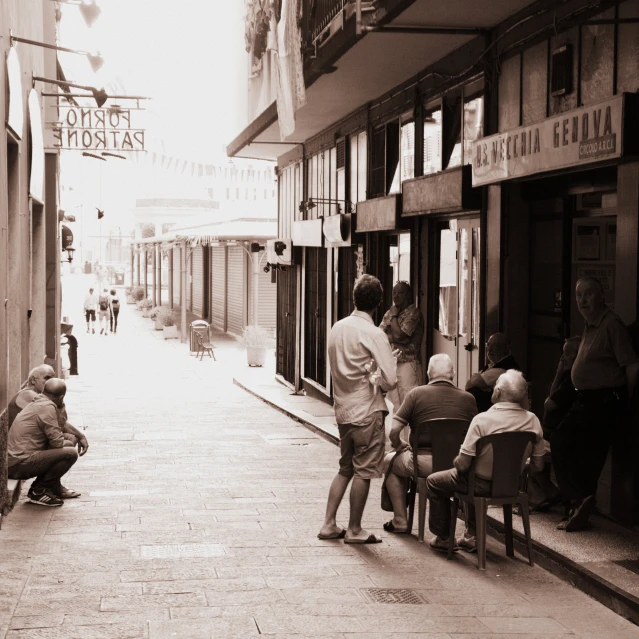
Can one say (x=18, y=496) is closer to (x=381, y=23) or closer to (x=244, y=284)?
(x=381, y=23)

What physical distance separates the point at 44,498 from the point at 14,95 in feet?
13.1

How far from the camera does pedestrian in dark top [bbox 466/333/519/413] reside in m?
8.77

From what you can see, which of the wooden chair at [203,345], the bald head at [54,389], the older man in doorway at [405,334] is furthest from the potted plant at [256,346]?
the bald head at [54,389]

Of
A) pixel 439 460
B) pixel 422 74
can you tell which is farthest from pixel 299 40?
pixel 439 460

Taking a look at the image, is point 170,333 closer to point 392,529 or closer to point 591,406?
point 392,529

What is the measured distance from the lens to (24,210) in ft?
43.9

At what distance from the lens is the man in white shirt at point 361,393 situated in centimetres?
783

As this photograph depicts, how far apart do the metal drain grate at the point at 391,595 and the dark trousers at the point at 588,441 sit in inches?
72.2

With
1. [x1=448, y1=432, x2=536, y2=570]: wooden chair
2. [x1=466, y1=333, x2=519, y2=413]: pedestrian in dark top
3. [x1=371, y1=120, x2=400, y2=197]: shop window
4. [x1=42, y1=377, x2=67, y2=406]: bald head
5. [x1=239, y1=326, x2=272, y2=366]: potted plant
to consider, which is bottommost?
[x1=239, y1=326, x2=272, y2=366]: potted plant

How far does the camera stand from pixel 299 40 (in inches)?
532

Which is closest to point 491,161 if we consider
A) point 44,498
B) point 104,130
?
point 44,498

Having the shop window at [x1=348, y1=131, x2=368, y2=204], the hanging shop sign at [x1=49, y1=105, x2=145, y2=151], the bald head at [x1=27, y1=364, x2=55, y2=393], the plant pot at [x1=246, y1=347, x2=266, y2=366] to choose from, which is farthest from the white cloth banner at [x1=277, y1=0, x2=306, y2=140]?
the plant pot at [x1=246, y1=347, x2=266, y2=366]

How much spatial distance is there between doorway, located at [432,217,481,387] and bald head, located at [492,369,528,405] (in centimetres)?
366

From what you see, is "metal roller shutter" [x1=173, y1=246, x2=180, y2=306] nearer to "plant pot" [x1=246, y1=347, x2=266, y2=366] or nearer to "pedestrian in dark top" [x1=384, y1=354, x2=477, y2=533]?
"plant pot" [x1=246, y1=347, x2=266, y2=366]
